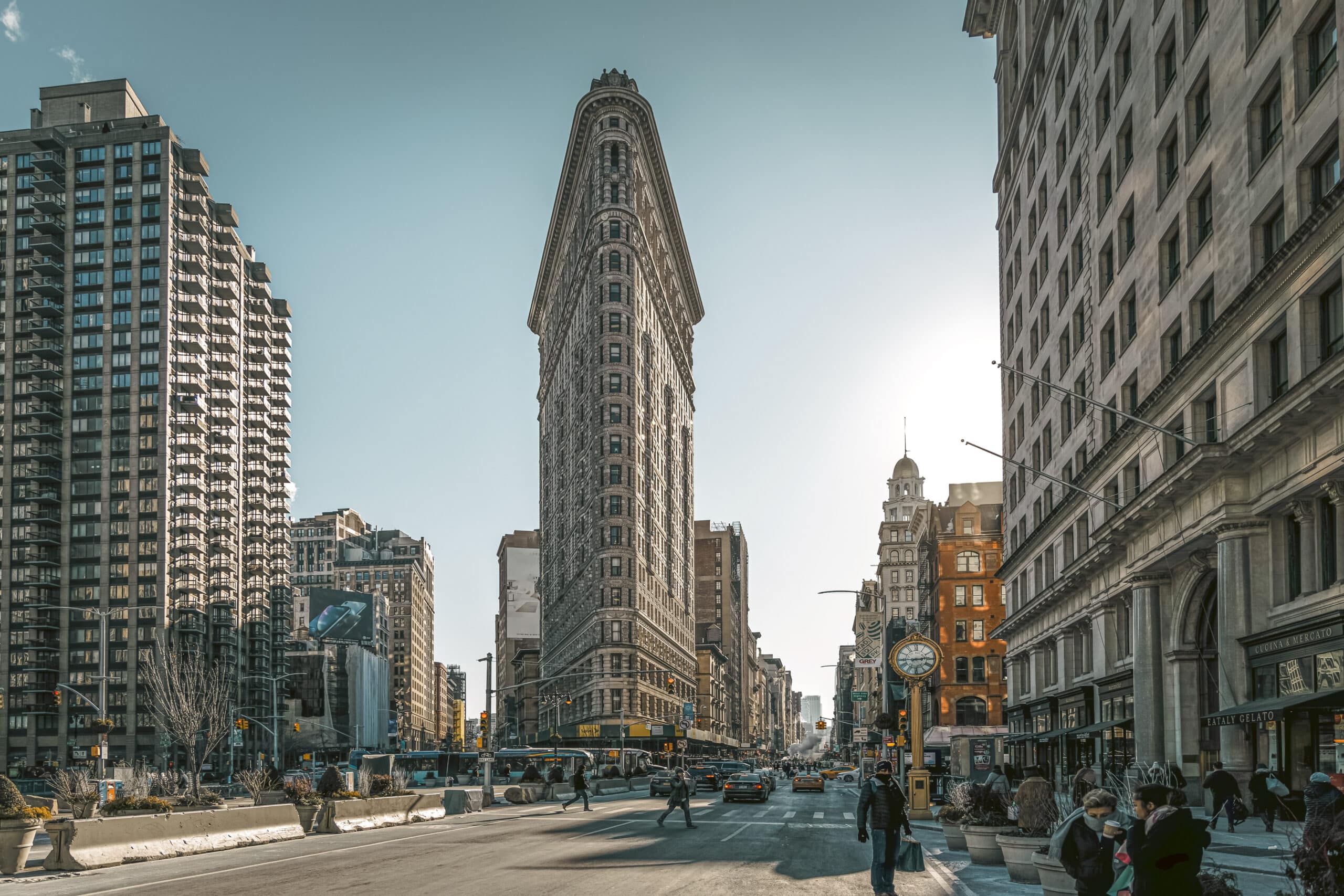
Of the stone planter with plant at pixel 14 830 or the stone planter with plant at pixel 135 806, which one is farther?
A: the stone planter with plant at pixel 135 806

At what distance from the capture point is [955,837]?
1024 inches

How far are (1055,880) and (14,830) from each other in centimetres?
1809

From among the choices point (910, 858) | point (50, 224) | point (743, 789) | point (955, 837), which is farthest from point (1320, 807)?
point (50, 224)

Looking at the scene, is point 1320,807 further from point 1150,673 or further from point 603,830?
point 1150,673

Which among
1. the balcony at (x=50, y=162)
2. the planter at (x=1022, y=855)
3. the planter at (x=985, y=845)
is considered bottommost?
the planter at (x=985, y=845)

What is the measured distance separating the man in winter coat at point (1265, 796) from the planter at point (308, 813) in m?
22.7

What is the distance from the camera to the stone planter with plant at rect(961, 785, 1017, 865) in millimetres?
22516

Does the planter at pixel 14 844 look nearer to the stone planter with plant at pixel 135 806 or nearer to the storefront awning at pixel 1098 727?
the stone planter with plant at pixel 135 806

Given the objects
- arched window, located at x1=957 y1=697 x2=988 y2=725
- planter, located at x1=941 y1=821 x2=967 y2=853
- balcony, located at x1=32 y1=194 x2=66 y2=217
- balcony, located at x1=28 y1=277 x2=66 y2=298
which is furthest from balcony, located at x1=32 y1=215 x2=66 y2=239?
planter, located at x1=941 y1=821 x2=967 y2=853

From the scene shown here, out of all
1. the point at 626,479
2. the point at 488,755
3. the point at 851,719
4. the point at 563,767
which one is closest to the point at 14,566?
the point at 626,479

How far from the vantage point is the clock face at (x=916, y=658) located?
3622cm

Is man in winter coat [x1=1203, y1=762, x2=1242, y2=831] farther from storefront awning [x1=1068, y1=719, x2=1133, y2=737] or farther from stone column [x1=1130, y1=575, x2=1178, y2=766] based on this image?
storefront awning [x1=1068, y1=719, x2=1133, y2=737]

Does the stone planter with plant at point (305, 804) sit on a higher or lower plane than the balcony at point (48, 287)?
lower

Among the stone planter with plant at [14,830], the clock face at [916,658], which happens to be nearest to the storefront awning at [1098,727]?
the clock face at [916,658]
